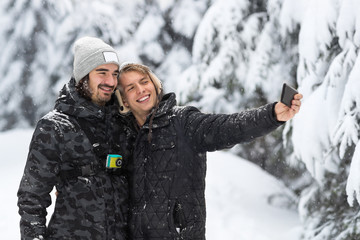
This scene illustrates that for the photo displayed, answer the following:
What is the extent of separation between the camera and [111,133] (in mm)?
3006

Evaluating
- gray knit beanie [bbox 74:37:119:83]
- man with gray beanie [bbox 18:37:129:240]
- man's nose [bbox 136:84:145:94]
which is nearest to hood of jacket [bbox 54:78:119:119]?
man with gray beanie [bbox 18:37:129:240]

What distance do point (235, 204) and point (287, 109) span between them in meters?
4.18

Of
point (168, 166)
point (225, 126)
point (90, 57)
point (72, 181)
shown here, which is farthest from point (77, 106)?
point (225, 126)

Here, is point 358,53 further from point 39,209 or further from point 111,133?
point 39,209

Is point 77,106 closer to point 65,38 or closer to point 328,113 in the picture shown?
point 328,113

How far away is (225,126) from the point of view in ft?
8.61

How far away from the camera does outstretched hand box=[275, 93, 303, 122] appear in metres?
2.38

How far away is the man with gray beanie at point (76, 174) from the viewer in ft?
9.07

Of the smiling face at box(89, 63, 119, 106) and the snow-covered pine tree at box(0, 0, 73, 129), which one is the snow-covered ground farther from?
the smiling face at box(89, 63, 119, 106)

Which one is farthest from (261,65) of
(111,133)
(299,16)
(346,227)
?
(111,133)

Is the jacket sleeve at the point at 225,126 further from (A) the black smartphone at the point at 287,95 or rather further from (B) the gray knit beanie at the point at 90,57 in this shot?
(B) the gray knit beanie at the point at 90,57

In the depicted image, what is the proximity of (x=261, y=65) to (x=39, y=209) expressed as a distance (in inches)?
164

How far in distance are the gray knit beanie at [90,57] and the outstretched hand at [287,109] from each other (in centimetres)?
114

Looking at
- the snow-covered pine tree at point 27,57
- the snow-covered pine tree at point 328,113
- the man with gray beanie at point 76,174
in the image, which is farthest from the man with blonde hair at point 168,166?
the snow-covered pine tree at point 27,57
